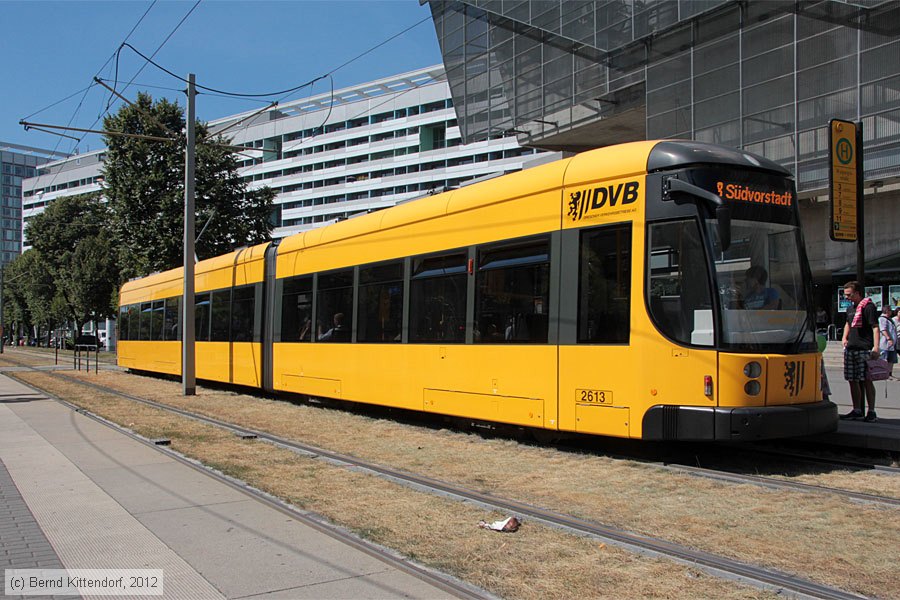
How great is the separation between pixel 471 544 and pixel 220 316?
48.5 ft

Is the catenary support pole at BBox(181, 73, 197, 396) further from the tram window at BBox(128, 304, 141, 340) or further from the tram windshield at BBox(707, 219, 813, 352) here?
the tram windshield at BBox(707, 219, 813, 352)

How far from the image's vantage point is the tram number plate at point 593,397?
8086 mm

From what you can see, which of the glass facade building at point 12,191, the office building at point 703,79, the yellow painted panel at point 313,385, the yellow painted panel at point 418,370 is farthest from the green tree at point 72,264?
the glass facade building at point 12,191

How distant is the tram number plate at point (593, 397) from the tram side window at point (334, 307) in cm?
561

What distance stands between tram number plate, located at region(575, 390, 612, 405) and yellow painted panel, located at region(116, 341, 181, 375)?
15.8m

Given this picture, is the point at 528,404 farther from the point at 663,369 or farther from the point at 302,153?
the point at 302,153

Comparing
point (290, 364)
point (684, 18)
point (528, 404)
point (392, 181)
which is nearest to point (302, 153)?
point (392, 181)

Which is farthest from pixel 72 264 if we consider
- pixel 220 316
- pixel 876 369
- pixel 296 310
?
pixel 876 369

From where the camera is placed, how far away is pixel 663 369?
7648mm

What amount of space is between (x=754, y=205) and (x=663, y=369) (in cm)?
197

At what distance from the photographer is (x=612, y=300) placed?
814 cm

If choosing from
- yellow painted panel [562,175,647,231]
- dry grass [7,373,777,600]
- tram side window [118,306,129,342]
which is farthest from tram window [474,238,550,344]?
tram side window [118,306,129,342]

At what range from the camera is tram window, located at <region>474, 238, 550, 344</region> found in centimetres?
901

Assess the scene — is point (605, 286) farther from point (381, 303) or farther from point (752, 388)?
point (381, 303)
